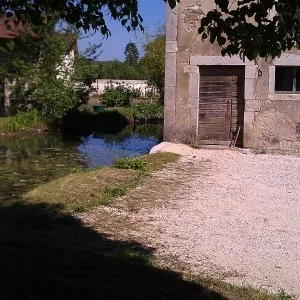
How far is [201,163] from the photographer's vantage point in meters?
11.9

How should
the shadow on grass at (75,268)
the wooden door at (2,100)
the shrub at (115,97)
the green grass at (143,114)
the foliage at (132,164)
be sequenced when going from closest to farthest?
the shadow on grass at (75,268)
the foliage at (132,164)
the wooden door at (2,100)
the green grass at (143,114)
the shrub at (115,97)

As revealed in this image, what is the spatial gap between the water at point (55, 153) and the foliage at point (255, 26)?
689 centimetres

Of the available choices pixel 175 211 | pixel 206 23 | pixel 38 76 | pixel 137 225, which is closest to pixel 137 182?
pixel 175 211

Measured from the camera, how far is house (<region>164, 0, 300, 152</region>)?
1328 centimetres

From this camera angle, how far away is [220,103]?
13.9 m

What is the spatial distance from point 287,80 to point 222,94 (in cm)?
157

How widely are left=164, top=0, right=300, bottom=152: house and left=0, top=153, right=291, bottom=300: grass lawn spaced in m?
6.07

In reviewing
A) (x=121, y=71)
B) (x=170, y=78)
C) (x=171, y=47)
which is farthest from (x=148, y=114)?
(x=121, y=71)

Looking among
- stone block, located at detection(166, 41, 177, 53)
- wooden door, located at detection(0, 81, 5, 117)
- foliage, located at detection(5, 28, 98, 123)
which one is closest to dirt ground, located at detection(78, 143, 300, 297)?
stone block, located at detection(166, 41, 177, 53)

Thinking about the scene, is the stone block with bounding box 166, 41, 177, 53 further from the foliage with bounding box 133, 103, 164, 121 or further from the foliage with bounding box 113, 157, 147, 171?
the foliage with bounding box 133, 103, 164, 121

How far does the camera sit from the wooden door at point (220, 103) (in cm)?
1369

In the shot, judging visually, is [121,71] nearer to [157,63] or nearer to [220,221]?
[157,63]

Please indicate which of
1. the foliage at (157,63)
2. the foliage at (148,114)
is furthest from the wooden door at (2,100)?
the foliage at (157,63)

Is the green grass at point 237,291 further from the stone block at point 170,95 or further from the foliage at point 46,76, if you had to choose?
the foliage at point 46,76
